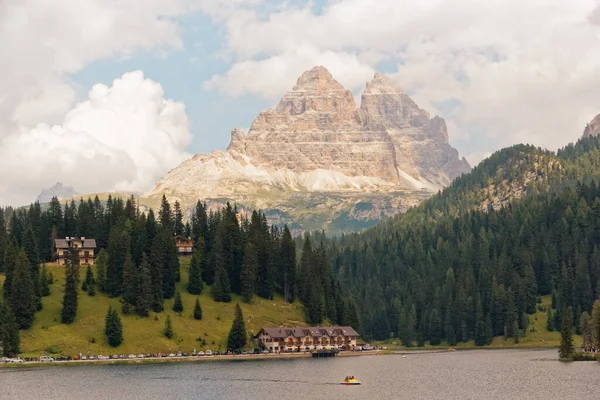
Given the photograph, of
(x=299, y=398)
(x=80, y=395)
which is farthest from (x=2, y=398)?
(x=299, y=398)

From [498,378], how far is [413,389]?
Result: 25.2 meters

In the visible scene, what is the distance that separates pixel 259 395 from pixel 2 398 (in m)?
43.2

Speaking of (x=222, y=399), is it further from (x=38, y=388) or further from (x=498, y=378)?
(x=498, y=378)

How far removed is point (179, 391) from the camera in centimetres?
17962

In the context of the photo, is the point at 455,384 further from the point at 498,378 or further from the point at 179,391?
the point at 179,391

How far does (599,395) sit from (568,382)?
70.8 feet

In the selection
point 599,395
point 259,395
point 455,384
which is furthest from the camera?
point 455,384

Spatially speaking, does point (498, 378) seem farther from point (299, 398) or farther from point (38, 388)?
point (38, 388)

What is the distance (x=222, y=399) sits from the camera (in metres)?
167

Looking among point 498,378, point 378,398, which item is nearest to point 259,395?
point 378,398

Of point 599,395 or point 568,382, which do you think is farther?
point 568,382

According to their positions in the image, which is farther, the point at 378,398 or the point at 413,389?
the point at 413,389

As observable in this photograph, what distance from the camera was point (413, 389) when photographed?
180m

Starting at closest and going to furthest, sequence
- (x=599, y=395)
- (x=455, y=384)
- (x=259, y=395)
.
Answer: (x=599, y=395), (x=259, y=395), (x=455, y=384)
